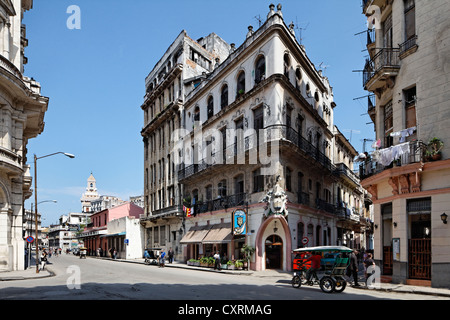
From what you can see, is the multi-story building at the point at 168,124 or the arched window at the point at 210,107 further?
the multi-story building at the point at 168,124

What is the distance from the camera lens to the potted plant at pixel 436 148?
16625mm

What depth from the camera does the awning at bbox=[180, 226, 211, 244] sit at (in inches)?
1267

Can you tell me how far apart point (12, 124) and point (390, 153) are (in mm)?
23480

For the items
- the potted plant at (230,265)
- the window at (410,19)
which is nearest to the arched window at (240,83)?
the potted plant at (230,265)

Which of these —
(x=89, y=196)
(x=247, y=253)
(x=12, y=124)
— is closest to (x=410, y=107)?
(x=247, y=253)

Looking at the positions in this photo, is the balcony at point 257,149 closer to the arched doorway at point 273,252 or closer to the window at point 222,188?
the window at point 222,188

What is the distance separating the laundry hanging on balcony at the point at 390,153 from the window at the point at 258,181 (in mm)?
9408

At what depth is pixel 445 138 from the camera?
16.7 m

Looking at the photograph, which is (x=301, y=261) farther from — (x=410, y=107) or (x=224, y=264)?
(x=224, y=264)

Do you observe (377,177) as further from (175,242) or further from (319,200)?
(175,242)

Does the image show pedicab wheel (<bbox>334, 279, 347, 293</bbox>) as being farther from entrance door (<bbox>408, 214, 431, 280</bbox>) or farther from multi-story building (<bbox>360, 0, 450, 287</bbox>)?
entrance door (<bbox>408, 214, 431, 280</bbox>)

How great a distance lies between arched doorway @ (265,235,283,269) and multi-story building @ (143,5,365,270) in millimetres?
70
